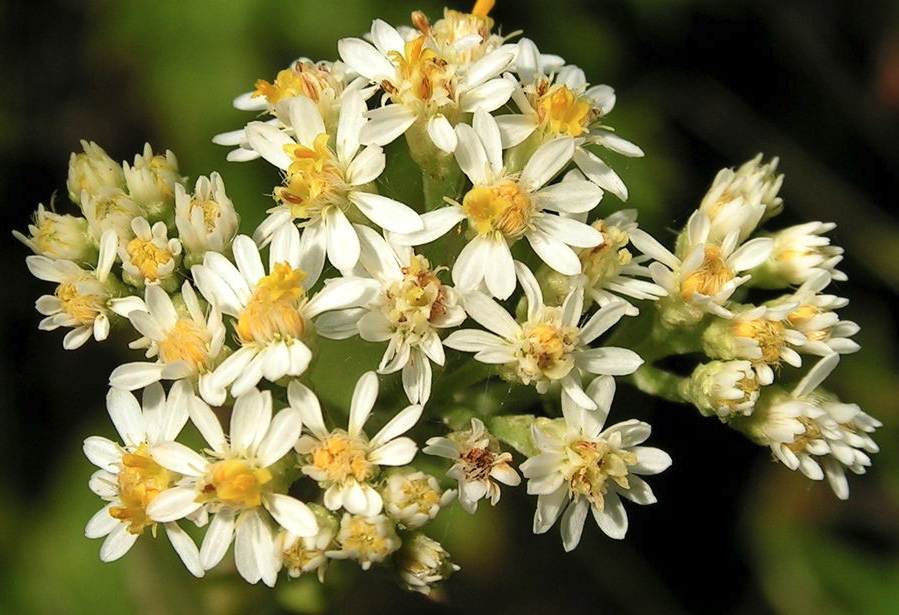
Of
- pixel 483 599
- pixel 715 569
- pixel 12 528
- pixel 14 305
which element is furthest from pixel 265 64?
pixel 715 569

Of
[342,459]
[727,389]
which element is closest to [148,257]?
[342,459]

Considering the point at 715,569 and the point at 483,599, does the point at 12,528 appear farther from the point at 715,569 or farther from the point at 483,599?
the point at 715,569

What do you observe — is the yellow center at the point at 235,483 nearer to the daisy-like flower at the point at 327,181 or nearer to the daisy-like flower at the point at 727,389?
the daisy-like flower at the point at 327,181

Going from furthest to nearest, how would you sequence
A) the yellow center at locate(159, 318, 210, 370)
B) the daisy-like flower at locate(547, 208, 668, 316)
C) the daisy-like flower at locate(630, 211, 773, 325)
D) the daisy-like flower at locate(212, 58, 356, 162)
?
the daisy-like flower at locate(212, 58, 356, 162) → the daisy-like flower at locate(630, 211, 773, 325) → the daisy-like flower at locate(547, 208, 668, 316) → the yellow center at locate(159, 318, 210, 370)

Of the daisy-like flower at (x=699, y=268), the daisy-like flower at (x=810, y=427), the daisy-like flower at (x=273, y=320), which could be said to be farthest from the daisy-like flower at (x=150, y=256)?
the daisy-like flower at (x=810, y=427)

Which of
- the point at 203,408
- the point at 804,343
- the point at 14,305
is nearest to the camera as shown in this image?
the point at 203,408

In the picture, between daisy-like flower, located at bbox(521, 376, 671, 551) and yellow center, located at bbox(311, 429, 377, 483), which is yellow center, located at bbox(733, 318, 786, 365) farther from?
yellow center, located at bbox(311, 429, 377, 483)

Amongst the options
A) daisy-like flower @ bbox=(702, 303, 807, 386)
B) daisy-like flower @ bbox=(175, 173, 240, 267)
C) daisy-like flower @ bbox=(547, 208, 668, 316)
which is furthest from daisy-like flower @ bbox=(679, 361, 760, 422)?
daisy-like flower @ bbox=(175, 173, 240, 267)
